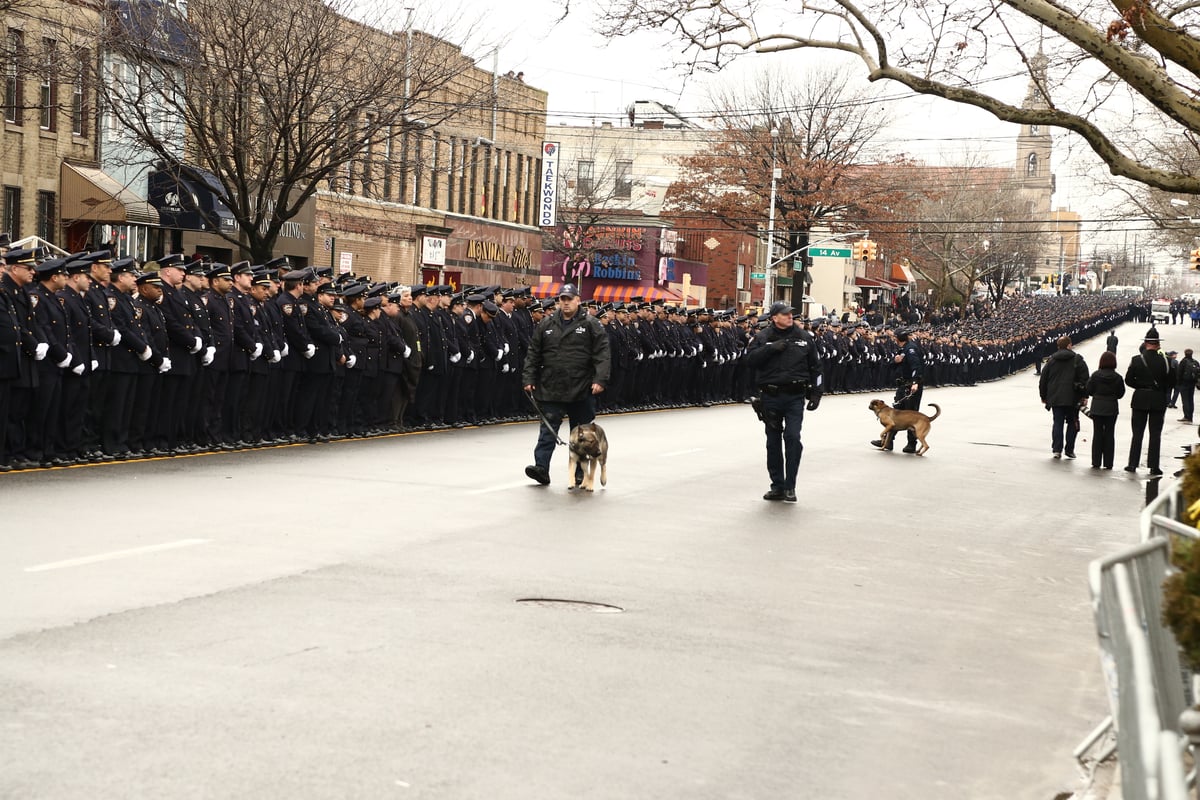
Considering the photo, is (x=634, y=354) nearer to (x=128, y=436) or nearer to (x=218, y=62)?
(x=218, y=62)

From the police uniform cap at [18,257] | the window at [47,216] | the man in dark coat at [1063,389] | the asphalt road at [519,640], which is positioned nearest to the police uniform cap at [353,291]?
the asphalt road at [519,640]

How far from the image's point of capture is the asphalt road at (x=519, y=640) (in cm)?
602

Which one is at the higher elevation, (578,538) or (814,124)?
(814,124)

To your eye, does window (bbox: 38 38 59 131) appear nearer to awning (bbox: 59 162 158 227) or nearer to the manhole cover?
awning (bbox: 59 162 158 227)

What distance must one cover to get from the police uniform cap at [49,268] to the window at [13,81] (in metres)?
8.38

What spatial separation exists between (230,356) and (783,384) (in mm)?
5925

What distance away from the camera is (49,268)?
15.4 metres

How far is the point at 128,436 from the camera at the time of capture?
54.2 ft

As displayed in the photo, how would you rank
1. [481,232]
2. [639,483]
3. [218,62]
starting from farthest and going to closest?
[481,232]
[218,62]
[639,483]

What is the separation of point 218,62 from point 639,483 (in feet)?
56.8

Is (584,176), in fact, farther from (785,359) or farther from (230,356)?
(785,359)

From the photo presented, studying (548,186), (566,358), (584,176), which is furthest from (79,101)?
(584,176)

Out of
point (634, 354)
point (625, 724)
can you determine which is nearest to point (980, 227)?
point (634, 354)

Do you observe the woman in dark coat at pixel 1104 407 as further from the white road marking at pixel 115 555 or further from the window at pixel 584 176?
the window at pixel 584 176
